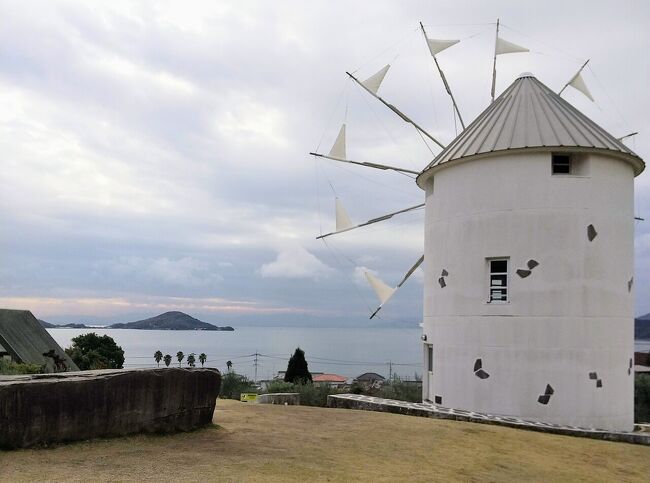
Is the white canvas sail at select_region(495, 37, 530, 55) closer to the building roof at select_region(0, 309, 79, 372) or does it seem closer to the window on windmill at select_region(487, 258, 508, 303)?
the window on windmill at select_region(487, 258, 508, 303)

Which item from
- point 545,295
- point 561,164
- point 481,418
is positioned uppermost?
point 561,164

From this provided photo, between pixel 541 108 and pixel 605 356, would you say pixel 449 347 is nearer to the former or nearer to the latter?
pixel 605 356

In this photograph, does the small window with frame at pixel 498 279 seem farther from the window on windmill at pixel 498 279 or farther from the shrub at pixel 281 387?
the shrub at pixel 281 387

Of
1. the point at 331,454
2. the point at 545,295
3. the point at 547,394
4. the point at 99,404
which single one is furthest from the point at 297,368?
the point at 99,404

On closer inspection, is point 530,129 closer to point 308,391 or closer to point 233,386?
point 308,391

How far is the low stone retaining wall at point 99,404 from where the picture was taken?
7.28m

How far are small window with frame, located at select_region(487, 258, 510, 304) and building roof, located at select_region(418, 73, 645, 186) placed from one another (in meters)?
2.98

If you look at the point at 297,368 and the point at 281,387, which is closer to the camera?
the point at 281,387

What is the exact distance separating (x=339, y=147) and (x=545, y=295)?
9931 mm

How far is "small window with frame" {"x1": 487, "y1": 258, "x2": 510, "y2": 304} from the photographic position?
637 inches

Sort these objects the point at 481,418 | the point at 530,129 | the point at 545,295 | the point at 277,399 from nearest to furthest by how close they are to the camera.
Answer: the point at 481,418
the point at 545,295
the point at 530,129
the point at 277,399

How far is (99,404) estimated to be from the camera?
801cm

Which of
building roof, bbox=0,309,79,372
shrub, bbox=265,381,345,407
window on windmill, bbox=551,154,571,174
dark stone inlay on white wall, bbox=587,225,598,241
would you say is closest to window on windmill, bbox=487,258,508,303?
dark stone inlay on white wall, bbox=587,225,598,241

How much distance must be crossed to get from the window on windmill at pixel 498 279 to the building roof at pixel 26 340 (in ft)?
39.0
